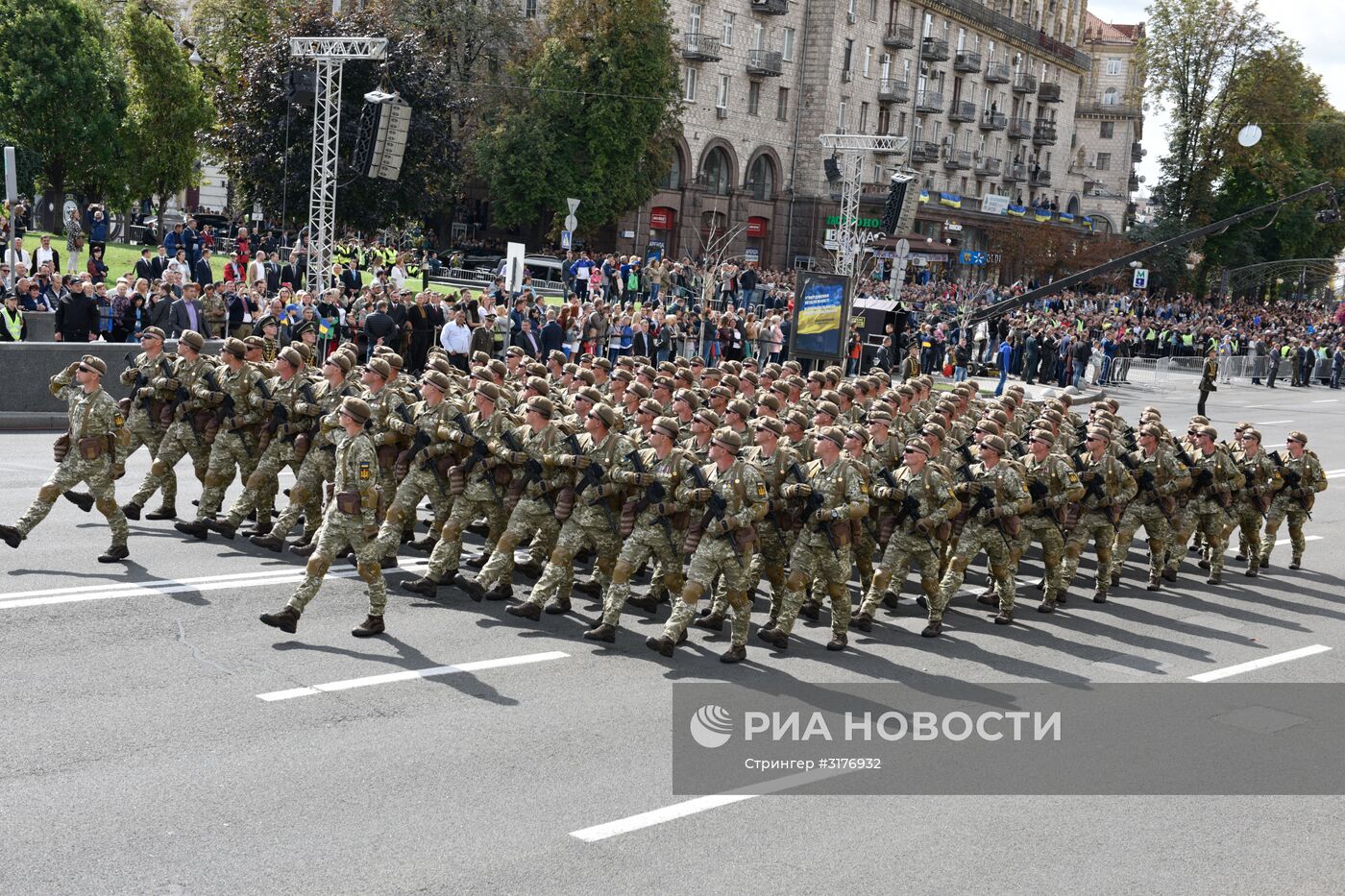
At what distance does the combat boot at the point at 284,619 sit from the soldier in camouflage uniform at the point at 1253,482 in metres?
10.3

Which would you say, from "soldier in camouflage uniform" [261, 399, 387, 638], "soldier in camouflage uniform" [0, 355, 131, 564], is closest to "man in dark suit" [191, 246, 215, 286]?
"soldier in camouflage uniform" [0, 355, 131, 564]

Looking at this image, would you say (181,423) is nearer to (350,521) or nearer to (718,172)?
(350,521)

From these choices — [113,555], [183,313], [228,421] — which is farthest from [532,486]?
[183,313]

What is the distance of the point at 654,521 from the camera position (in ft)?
34.5

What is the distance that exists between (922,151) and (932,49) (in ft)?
16.6

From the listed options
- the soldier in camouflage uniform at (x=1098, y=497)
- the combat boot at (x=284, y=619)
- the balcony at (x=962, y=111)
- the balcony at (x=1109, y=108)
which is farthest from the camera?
the balcony at (x=1109, y=108)

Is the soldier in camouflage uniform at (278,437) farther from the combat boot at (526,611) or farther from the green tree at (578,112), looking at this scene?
the green tree at (578,112)

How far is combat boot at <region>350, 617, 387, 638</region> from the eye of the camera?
1010 centimetres

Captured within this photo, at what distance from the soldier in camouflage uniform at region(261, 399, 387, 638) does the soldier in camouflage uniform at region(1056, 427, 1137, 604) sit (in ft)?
22.1

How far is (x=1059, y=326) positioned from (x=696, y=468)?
32.7 metres

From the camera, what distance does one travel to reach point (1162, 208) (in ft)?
249

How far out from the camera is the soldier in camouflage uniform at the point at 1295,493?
1543cm

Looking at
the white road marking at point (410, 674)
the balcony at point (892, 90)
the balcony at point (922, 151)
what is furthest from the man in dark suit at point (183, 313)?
the balcony at point (922, 151)

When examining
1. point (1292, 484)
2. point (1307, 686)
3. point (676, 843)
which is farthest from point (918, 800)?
point (1292, 484)
